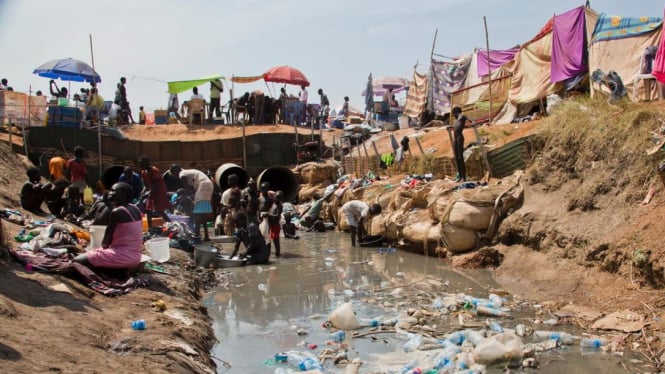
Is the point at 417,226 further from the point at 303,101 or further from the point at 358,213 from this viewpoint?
the point at 303,101

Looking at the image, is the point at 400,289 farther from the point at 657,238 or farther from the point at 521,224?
the point at 657,238

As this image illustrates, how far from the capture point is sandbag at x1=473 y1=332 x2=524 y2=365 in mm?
5246

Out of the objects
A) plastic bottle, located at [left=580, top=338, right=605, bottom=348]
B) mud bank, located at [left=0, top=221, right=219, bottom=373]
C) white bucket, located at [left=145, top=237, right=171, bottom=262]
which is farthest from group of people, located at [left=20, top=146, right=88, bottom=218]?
plastic bottle, located at [left=580, top=338, right=605, bottom=348]

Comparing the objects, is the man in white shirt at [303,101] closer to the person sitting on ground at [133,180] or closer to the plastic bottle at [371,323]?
the person sitting on ground at [133,180]

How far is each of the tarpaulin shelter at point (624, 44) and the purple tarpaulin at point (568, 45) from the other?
2.02 feet

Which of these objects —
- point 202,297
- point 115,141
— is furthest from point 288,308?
point 115,141

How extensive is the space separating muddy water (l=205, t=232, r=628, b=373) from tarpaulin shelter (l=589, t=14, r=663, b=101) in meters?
5.25

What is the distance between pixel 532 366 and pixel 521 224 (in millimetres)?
4434

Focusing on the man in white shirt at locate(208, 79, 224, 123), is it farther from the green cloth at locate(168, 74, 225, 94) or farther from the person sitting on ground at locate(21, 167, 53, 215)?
the person sitting on ground at locate(21, 167, 53, 215)

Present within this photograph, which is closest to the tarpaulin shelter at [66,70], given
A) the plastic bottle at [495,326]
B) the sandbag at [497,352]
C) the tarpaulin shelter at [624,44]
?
the tarpaulin shelter at [624,44]

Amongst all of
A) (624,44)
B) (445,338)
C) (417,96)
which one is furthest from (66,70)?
(445,338)

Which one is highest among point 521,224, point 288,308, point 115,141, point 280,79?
point 280,79

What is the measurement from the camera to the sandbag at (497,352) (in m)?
5.25

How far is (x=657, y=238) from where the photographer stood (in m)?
6.93
